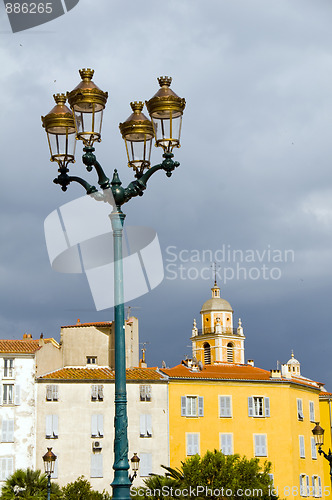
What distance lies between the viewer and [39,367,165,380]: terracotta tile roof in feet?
169

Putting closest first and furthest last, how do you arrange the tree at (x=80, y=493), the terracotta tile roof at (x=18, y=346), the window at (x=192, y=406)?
the tree at (x=80, y=493)
the terracotta tile roof at (x=18, y=346)
the window at (x=192, y=406)

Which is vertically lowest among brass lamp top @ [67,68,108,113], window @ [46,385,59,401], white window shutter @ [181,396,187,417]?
brass lamp top @ [67,68,108,113]

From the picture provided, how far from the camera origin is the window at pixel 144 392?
51875 mm

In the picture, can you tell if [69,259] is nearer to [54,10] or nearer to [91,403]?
[54,10]

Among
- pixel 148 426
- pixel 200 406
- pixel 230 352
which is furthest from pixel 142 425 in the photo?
pixel 230 352

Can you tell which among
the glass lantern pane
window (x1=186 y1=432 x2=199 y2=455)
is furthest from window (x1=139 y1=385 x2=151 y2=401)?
the glass lantern pane

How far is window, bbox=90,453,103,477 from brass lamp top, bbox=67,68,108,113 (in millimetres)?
41234

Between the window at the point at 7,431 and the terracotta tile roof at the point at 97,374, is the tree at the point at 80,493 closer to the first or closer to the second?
the window at the point at 7,431

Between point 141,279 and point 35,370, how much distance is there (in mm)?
35920

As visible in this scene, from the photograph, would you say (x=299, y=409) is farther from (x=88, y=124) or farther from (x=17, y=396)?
(x=88, y=124)

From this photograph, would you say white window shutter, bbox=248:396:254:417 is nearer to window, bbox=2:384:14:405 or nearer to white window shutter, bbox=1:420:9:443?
window, bbox=2:384:14:405

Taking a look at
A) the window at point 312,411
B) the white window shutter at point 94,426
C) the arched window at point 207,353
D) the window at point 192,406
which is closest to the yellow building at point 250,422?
the window at point 192,406

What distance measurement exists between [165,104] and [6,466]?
135 ft

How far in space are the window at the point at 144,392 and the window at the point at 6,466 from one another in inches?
A: 350
